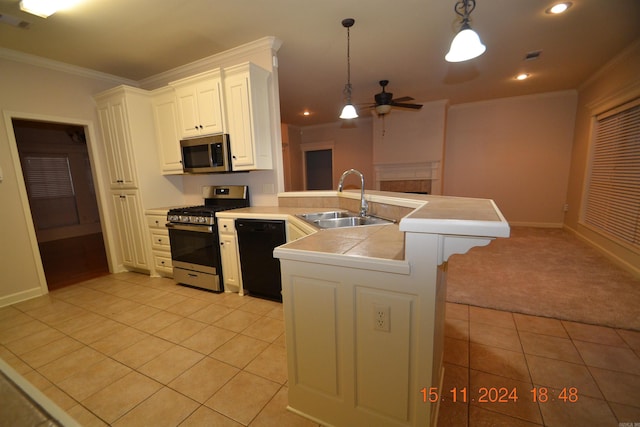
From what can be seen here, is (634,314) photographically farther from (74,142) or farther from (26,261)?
(74,142)

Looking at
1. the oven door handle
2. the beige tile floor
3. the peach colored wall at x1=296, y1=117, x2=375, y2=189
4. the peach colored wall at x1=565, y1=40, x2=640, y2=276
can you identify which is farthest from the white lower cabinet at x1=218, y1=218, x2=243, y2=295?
the peach colored wall at x1=296, y1=117, x2=375, y2=189

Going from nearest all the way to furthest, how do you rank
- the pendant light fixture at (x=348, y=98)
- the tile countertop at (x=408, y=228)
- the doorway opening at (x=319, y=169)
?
1. the tile countertop at (x=408, y=228)
2. the pendant light fixture at (x=348, y=98)
3. the doorway opening at (x=319, y=169)

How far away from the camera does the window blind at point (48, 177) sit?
5.50 metres

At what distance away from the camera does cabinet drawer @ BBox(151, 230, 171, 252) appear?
3201mm

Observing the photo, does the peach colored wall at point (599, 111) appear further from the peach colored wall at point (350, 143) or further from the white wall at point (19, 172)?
the white wall at point (19, 172)

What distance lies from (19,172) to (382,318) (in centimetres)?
410

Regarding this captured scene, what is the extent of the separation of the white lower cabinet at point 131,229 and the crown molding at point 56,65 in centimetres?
151

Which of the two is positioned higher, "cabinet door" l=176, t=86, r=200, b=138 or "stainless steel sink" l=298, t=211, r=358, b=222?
"cabinet door" l=176, t=86, r=200, b=138

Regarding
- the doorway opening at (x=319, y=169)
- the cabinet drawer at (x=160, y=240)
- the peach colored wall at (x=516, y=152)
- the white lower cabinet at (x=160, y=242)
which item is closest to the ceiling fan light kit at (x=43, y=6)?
the white lower cabinet at (x=160, y=242)

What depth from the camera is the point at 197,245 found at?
289 centimetres

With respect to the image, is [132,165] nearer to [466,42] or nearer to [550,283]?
[466,42]

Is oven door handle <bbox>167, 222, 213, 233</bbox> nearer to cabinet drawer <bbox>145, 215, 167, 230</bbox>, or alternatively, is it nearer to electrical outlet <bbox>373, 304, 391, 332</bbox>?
cabinet drawer <bbox>145, 215, 167, 230</bbox>

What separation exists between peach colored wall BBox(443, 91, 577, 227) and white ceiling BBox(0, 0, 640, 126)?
1161mm

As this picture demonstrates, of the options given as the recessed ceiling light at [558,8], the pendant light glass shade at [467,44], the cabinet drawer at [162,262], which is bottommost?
the cabinet drawer at [162,262]
